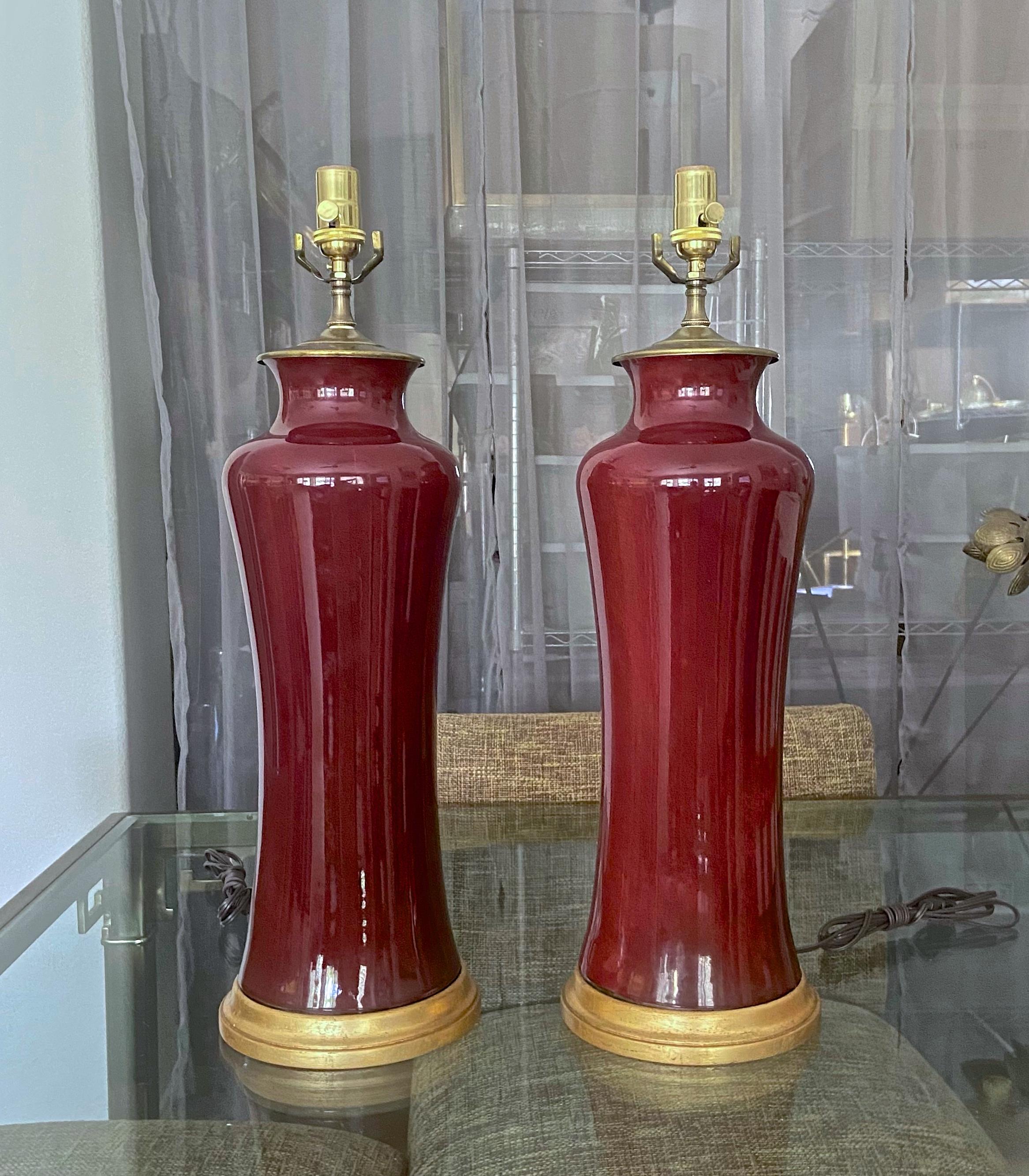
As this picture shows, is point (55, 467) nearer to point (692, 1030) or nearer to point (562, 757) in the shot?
point (562, 757)

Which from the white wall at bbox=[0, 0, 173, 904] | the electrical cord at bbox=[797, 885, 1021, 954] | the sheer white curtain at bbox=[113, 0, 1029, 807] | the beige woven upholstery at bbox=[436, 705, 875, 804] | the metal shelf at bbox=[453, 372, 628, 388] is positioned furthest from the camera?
the metal shelf at bbox=[453, 372, 628, 388]

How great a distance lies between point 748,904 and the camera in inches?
22.2

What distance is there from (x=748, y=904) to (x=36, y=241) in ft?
4.30

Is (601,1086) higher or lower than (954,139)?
lower

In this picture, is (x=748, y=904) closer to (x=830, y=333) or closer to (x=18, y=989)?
(x=18, y=989)

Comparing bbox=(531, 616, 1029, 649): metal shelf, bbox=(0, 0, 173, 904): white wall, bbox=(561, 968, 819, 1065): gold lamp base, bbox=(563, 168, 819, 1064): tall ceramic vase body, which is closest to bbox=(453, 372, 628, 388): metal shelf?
bbox=(531, 616, 1029, 649): metal shelf

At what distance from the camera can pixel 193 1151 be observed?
50 centimetres

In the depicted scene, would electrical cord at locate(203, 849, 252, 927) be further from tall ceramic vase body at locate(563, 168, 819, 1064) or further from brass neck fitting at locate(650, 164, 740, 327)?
brass neck fitting at locate(650, 164, 740, 327)

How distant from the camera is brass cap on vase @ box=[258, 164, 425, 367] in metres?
0.55

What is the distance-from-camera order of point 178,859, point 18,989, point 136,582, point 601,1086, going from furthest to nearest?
point 136,582
point 178,859
point 18,989
point 601,1086

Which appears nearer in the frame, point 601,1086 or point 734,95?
point 601,1086

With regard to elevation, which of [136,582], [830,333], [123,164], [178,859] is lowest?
[178,859]

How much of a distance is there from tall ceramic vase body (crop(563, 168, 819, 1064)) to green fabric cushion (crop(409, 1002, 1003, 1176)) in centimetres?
2

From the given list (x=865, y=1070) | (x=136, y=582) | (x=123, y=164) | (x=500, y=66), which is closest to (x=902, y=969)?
(x=865, y=1070)
